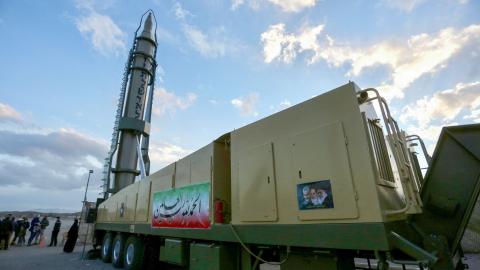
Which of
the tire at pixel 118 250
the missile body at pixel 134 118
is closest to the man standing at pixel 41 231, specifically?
the missile body at pixel 134 118

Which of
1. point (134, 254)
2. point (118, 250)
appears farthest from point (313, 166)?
point (118, 250)

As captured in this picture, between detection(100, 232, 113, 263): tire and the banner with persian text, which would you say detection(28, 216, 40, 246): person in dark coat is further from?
the banner with persian text

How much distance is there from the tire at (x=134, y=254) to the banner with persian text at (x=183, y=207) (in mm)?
1586

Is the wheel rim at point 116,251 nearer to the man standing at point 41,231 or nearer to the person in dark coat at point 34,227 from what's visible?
the person in dark coat at point 34,227

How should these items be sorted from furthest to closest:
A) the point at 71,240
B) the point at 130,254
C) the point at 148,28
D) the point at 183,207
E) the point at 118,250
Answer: the point at 148,28 → the point at 71,240 → the point at 118,250 → the point at 130,254 → the point at 183,207

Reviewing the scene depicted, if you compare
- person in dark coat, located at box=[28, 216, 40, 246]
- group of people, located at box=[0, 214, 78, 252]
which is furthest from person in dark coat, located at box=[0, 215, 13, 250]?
person in dark coat, located at box=[28, 216, 40, 246]

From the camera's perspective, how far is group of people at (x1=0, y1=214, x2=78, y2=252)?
45.8ft

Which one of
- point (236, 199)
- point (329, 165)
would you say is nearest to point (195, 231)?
point (236, 199)

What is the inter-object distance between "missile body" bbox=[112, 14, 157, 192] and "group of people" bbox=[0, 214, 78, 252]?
3815mm

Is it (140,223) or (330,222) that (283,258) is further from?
(140,223)

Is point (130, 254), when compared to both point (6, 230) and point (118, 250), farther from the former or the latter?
point (6, 230)

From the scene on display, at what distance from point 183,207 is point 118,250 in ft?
16.9

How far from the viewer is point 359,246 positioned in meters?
2.84

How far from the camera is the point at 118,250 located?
9.44m
